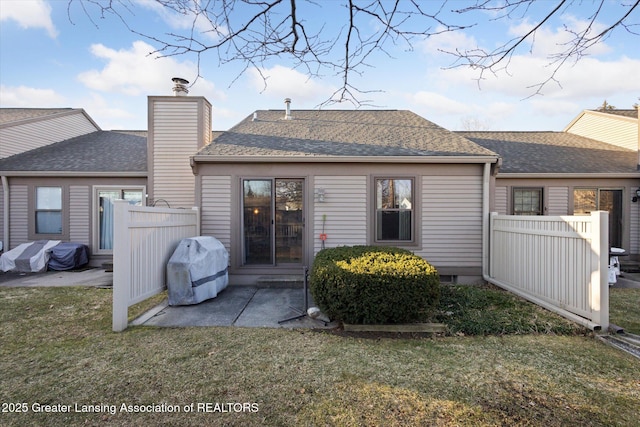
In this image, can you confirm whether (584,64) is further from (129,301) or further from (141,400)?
(129,301)

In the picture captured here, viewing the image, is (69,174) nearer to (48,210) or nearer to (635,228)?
(48,210)

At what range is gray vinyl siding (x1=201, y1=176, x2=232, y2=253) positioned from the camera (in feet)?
21.3

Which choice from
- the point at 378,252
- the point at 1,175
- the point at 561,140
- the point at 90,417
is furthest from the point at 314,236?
→ the point at 561,140

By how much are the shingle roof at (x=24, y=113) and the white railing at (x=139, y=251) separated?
8.97 meters

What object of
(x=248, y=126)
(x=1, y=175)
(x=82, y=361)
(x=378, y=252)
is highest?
(x=248, y=126)

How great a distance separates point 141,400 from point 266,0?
11.5 feet

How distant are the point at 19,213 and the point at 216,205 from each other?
6.35 metres

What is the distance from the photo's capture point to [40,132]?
1002 cm

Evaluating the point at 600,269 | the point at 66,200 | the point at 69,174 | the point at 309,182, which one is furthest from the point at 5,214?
the point at 600,269

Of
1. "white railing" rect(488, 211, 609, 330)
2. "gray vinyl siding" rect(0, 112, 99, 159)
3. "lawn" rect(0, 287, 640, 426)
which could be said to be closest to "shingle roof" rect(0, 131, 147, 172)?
"gray vinyl siding" rect(0, 112, 99, 159)

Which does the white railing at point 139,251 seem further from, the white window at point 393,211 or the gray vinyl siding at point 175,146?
the white window at point 393,211

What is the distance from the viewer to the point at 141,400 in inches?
97.6

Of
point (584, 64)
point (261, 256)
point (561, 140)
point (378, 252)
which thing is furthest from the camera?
point (561, 140)

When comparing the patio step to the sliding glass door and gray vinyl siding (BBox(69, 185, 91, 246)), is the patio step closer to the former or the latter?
the sliding glass door
